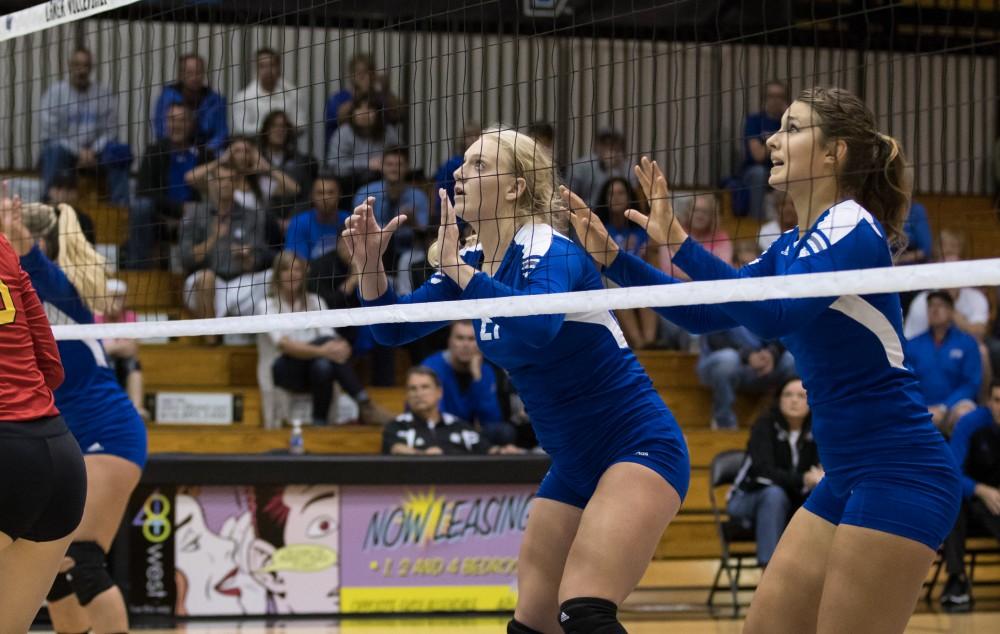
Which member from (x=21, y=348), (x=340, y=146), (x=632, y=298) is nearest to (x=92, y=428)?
(x=21, y=348)

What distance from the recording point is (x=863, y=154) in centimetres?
395

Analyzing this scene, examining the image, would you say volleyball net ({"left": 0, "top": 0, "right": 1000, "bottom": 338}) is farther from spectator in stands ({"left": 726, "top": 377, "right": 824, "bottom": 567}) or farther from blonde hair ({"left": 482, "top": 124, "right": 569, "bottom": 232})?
blonde hair ({"left": 482, "top": 124, "right": 569, "bottom": 232})

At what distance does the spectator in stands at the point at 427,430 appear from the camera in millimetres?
9125

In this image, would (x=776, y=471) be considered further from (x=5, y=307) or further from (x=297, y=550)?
(x=5, y=307)

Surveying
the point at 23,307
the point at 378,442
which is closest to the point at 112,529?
the point at 23,307

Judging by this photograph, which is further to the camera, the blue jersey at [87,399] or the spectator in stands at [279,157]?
the spectator in stands at [279,157]

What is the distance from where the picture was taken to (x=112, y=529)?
5.99m

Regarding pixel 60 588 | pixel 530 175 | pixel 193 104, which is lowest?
pixel 60 588

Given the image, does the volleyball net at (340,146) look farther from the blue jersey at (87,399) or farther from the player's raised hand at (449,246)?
the player's raised hand at (449,246)

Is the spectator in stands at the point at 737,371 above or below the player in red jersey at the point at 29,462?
below

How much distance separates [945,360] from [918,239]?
1.46 m

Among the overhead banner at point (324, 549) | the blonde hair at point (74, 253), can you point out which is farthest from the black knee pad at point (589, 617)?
the overhead banner at point (324, 549)

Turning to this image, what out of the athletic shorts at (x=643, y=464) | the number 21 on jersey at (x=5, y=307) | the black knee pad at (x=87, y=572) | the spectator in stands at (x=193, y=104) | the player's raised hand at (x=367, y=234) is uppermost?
the spectator in stands at (x=193, y=104)

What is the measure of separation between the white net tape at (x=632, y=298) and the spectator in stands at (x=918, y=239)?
692cm
